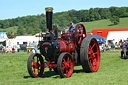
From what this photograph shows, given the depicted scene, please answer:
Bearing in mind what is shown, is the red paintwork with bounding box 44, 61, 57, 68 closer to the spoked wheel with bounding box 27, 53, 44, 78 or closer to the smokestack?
the spoked wheel with bounding box 27, 53, 44, 78

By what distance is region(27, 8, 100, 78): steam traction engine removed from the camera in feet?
30.5

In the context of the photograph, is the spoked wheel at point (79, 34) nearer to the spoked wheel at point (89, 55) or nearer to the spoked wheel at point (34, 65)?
the spoked wheel at point (89, 55)

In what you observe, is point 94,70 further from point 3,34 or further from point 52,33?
point 3,34

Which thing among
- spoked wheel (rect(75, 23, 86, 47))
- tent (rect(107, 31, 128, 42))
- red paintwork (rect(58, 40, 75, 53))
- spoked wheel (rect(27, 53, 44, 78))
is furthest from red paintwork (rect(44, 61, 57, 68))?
tent (rect(107, 31, 128, 42))

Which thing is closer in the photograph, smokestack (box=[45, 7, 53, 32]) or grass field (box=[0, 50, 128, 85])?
grass field (box=[0, 50, 128, 85])

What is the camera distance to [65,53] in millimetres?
9188

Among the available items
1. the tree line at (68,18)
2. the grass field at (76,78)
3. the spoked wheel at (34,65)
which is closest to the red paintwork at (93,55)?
the grass field at (76,78)

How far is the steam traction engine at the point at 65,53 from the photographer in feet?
30.5

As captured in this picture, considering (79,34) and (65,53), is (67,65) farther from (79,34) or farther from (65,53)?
(79,34)

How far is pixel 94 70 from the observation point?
35.1ft

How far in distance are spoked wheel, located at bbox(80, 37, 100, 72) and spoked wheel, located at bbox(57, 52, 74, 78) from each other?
703 millimetres

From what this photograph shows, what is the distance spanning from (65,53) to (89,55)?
5.98 feet

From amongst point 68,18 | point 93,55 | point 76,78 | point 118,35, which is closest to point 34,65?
point 76,78

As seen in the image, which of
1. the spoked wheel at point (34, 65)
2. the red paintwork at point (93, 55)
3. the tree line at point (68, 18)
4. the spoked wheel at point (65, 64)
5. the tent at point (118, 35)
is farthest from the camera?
the tree line at point (68, 18)
